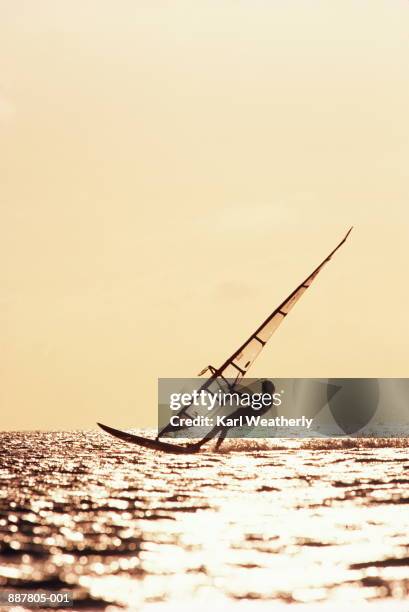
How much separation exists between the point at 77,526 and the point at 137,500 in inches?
424

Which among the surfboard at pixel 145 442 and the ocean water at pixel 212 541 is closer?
the ocean water at pixel 212 541

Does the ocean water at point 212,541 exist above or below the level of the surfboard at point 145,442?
below

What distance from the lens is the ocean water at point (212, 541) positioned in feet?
98.4

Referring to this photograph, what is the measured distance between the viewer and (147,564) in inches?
1342

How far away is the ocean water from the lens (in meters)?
30.0

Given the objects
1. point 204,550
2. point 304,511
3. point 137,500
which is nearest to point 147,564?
point 204,550

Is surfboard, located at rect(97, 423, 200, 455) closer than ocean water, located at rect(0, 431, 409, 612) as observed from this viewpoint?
No

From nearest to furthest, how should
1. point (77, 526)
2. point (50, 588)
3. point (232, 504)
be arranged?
point (50, 588) < point (77, 526) < point (232, 504)

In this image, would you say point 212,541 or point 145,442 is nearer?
point 212,541

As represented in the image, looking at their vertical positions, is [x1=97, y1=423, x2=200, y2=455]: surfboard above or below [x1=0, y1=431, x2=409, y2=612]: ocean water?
above

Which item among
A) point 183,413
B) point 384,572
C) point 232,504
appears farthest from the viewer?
point 183,413

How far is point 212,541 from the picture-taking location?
38531 mm

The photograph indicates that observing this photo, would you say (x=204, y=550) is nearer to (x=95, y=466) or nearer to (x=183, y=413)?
(x=183, y=413)

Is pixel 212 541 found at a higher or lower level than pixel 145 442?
lower
